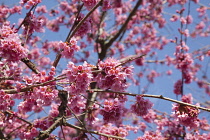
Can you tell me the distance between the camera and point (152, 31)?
1023 cm

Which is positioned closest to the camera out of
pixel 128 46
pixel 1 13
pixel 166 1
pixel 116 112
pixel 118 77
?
pixel 118 77

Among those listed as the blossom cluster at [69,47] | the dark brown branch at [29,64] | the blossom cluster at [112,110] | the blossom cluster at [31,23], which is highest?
the blossom cluster at [31,23]

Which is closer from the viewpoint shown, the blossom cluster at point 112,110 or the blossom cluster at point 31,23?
the blossom cluster at point 112,110


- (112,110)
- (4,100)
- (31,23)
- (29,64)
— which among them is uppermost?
(31,23)

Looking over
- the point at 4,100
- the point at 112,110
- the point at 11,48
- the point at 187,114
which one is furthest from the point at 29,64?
the point at 187,114

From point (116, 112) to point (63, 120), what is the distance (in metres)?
0.80

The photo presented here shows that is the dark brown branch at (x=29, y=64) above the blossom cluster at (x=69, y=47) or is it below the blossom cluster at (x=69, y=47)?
below

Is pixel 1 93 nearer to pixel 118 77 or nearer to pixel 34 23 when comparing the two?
pixel 34 23

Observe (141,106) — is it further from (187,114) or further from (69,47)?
(69,47)

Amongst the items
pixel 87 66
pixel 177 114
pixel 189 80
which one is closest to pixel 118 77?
pixel 87 66

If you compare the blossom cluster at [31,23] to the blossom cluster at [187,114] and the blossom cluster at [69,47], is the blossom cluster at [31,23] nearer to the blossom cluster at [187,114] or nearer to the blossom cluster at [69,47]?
the blossom cluster at [69,47]

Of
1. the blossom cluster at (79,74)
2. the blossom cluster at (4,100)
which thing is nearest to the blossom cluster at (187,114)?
the blossom cluster at (79,74)

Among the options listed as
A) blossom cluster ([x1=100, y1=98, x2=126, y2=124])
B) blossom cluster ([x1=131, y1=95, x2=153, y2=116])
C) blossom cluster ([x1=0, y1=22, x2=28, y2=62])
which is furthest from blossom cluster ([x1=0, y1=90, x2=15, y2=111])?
blossom cluster ([x1=131, y1=95, x2=153, y2=116])

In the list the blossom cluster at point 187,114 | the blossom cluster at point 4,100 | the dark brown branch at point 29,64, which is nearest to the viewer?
the blossom cluster at point 187,114
